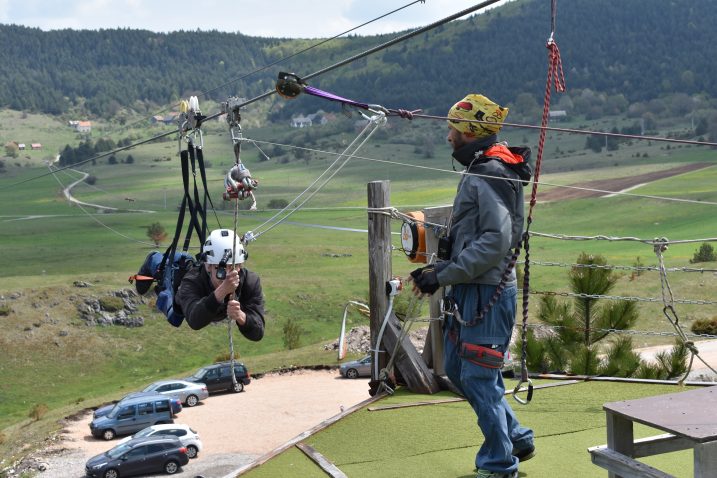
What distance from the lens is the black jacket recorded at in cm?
780

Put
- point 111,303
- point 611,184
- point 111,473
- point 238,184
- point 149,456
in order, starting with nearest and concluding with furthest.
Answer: point 238,184
point 111,473
point 149,456
point 111,303
point 611,184

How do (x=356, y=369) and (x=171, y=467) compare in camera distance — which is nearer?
(x=171, y=467)

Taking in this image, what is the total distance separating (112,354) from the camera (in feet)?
188

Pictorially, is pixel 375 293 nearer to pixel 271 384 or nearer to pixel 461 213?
pixel 461 213

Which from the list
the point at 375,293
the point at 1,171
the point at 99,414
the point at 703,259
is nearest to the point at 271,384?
the point at 99,414

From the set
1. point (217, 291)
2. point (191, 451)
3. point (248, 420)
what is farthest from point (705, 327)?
point (217, 291)

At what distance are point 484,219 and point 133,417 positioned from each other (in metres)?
27.6

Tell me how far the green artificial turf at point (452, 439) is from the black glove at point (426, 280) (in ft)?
5.35

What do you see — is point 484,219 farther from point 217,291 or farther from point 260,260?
point 260,260

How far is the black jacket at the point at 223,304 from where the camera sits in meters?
7.80

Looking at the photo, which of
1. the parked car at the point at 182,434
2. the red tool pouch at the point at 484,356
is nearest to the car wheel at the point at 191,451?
the parked car at the point at 182,434

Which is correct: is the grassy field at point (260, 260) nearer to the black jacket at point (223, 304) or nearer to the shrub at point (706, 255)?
the shrub at point (706, 255)

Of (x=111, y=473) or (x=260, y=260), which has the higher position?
(x=111, y=473)

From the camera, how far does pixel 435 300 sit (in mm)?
10086
